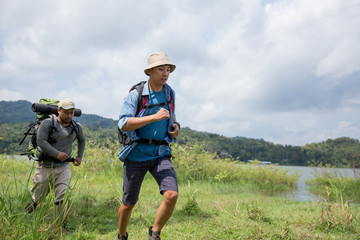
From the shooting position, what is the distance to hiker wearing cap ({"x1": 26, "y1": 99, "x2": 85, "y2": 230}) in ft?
13.7

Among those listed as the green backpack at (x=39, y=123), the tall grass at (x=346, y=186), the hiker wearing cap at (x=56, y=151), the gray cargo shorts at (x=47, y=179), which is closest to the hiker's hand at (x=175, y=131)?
the hiker wearing cap at (x=56, y=151)

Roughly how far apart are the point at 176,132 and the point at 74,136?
2111 mm

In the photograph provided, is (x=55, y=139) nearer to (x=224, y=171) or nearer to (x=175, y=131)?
(x=175, y=131)

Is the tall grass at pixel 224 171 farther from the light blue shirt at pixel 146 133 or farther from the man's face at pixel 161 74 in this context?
the man's face at pixel 161 74

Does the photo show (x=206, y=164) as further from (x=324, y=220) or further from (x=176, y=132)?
(x=176, y=132)

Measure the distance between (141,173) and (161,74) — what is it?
3.81ft

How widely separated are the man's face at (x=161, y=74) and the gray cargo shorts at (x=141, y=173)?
0.88 m

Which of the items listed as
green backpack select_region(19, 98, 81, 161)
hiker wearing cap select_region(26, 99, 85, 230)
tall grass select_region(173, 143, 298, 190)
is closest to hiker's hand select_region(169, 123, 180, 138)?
hiker wearing cap select_region(26, 99, 85, 230)

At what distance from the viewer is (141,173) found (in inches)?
128

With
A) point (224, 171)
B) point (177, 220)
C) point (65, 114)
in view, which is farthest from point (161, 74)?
point (224, 171)

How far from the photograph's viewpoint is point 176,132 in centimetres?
324

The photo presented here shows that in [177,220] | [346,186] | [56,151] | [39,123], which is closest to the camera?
[56,151]

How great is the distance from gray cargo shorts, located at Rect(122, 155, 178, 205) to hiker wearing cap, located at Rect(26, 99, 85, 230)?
143 cm

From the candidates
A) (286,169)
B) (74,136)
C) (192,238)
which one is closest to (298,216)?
(192,238)
